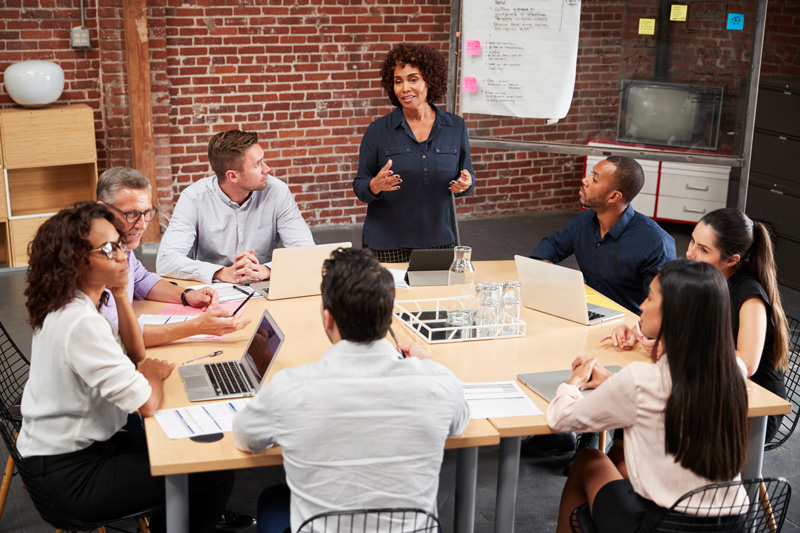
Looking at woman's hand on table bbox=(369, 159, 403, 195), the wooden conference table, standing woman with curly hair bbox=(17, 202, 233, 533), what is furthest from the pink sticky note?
standing woman with curly hair bbox=(17, 202, 233, 533)

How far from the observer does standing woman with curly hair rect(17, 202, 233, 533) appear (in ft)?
7.16

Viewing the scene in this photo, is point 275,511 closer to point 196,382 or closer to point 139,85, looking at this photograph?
point 196,382

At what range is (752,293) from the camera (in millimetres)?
2758

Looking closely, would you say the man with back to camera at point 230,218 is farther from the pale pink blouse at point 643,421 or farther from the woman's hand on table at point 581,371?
the pale pink blouse at point 643,421

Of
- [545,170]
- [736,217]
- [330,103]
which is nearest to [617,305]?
[736,217]

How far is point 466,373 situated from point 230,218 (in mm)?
1608

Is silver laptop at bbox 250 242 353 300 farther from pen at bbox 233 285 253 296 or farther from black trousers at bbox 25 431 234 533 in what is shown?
black trousers at bbox 25 431 234 533

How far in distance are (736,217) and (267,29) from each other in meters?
4.65

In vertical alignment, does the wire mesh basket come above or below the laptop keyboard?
above

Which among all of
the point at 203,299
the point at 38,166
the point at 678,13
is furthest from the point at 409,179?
the point at 38,166

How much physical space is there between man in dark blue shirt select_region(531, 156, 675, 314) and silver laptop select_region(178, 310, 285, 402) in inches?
62.1

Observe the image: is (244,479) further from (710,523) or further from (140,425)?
(710,523)

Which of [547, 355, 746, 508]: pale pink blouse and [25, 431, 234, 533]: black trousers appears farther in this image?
[25, 431, 234, 533]: black trousers

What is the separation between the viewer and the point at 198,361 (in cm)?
270
